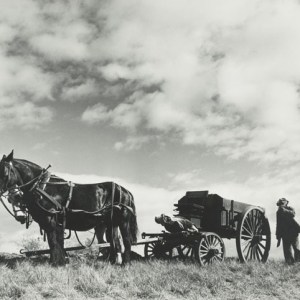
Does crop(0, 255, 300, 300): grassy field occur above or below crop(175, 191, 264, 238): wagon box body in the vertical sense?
below

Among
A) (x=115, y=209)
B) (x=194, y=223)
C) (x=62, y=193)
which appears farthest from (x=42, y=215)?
(x=194, y=223)

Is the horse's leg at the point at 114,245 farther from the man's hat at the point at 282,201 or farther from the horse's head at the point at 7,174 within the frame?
the man's hat at the point at 282,201

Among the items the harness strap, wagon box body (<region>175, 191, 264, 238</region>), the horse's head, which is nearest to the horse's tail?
wagon box body (<region>175, 191, 264, 238</region>)

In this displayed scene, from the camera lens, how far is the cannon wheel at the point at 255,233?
11023 mm

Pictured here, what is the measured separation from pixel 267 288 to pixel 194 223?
3213 mm

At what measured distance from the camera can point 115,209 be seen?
31.9ft

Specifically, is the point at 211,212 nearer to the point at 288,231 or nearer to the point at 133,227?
the point at 133,227

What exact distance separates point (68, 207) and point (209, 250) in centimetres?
378

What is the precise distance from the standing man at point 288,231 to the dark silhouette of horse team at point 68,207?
12.6 ft

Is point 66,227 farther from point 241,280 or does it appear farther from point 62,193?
point 241,280

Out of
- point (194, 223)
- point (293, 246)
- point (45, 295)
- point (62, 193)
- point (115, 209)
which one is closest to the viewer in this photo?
point (45, 295)

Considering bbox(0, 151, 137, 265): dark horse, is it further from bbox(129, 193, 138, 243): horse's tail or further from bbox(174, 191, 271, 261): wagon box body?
bbox(174, 191, 271, 261): wagon box body

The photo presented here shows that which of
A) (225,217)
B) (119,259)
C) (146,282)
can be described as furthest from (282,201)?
(146,282)

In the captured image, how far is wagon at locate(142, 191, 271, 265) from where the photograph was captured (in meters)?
9.84
